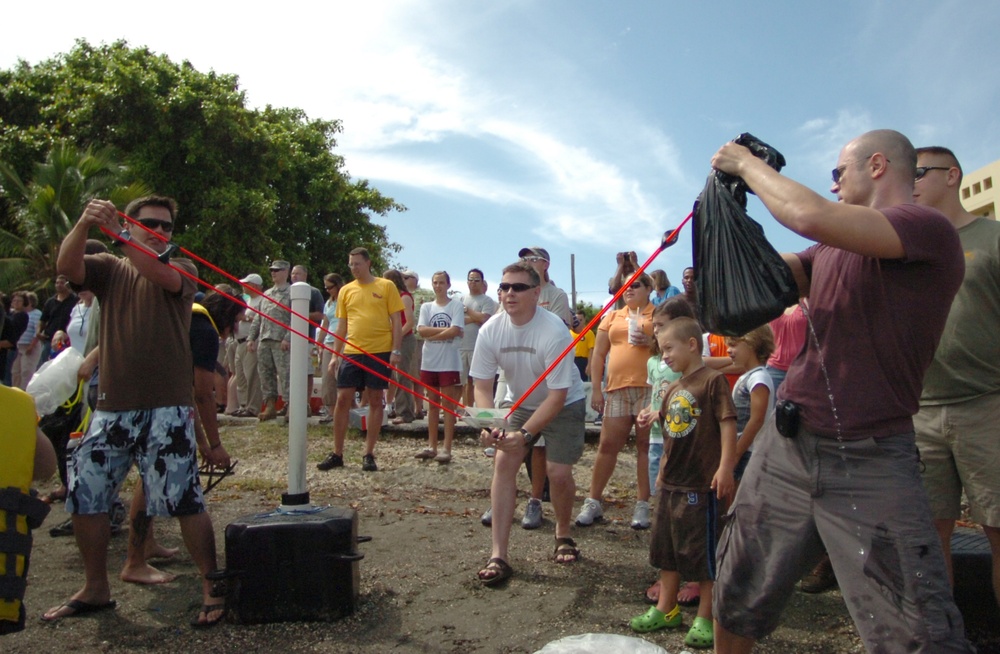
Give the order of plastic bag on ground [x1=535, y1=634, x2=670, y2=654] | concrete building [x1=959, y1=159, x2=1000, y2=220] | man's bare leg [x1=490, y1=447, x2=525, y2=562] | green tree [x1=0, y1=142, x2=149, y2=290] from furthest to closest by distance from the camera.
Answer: concrete building [x1=959, y1=159, x2=1000, y2=220] → green tree [x1=0, y1=142, x2=149, y2=290] → man's bare leg [x1=490, y1=447, x2=525, y2=562] → plastic bag on ground [x1=535, y1=634, x2=670, y2=654]

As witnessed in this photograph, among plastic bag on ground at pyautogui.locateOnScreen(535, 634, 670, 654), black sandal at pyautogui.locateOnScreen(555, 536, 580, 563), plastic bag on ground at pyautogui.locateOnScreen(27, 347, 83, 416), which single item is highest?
plastic bag on ground at pyautogui.locateOnScreen(27, 347, 83, 416)

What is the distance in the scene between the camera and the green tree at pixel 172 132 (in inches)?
916

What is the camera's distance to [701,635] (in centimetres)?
352

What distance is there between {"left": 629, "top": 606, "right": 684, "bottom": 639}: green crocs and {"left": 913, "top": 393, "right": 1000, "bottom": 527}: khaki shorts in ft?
4.22

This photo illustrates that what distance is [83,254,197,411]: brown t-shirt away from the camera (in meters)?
4.02

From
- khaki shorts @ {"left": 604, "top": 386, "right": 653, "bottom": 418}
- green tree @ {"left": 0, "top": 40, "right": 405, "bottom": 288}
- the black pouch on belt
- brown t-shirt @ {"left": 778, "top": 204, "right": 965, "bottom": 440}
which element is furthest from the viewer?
green tree @ {"left": 0, "top": 40, "right": 405, "bottom": 288}

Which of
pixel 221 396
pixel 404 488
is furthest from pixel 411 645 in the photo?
pixel 221 396

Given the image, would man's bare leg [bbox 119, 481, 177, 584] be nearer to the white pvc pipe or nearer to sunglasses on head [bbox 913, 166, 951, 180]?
the white pvc pipe

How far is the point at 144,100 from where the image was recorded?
23.3m

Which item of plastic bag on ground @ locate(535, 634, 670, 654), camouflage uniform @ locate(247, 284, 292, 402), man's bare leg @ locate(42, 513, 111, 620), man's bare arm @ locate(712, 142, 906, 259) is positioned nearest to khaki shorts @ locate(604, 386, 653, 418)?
plastic bag on ground @ locate(535, 634, 670, 654)

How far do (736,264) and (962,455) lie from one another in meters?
1.81

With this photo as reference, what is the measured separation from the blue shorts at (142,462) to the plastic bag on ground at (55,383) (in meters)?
1.58

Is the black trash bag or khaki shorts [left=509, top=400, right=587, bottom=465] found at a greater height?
the black trash bag

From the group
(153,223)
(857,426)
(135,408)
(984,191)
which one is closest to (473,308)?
(153,223)
